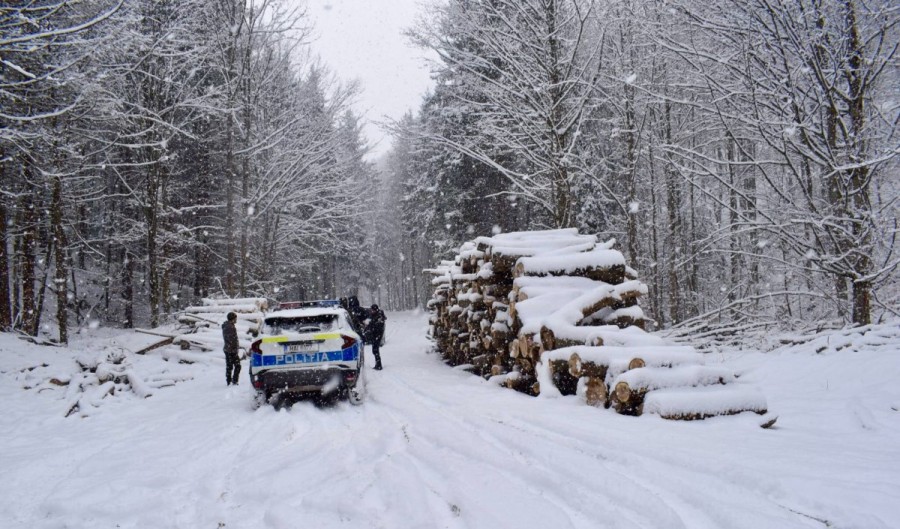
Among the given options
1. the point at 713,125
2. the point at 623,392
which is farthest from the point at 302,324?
the point at 713,125

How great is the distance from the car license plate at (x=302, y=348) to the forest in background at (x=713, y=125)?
609cm

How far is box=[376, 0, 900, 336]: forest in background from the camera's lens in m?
7.30

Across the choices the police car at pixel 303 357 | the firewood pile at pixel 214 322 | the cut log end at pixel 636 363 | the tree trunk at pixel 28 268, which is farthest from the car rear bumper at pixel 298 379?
the tree trunk at pixel 28 268

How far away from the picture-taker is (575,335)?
23.8 feet

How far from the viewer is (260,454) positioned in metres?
5.69

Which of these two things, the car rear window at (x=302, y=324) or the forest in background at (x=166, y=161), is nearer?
the car rear window at (x=302, y=324)

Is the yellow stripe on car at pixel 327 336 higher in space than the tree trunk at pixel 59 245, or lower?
lower

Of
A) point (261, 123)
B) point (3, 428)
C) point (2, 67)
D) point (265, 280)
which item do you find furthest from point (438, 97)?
point (3, 428)

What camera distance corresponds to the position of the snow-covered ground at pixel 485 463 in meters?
3.40

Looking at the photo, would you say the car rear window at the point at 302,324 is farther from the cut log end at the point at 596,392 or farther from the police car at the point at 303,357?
the cut log end at the point at 596,392

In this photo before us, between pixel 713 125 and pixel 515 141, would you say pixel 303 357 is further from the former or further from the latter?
pixel 713 125

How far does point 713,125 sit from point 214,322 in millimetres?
17452

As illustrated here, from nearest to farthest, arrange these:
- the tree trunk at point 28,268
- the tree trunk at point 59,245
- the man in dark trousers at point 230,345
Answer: the man in dark trousers at point 230,345
the tree trunk at point 59,245
the tree trunk at point 28,268

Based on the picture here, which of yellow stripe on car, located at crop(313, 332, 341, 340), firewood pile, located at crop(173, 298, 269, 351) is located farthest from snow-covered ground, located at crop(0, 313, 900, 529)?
firewood pile, located at crop(173, 298, 269, 351)
